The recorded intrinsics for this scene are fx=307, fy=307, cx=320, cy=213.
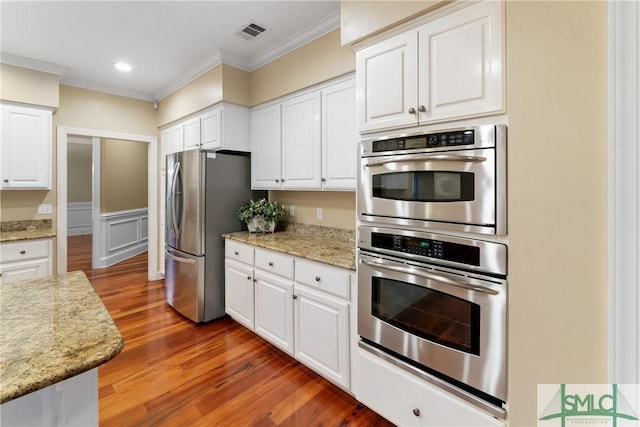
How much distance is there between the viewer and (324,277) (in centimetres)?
209

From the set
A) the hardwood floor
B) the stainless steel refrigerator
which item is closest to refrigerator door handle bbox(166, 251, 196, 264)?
the stainless steel refrigerator

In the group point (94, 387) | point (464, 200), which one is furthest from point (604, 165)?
point (94, 387)

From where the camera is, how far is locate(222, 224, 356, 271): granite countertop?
2.12 metres

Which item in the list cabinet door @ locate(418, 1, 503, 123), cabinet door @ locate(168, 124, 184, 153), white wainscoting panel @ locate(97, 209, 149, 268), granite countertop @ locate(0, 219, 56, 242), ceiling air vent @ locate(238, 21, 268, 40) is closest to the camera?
cabinet door @ locate(418, 1, 503, 123)

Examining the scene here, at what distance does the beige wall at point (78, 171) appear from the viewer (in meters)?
8.12

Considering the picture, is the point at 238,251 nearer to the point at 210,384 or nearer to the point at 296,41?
the point at 210,384

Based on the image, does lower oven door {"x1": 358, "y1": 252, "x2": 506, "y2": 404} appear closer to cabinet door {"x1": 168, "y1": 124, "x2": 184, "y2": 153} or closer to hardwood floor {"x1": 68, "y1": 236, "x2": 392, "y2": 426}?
hardwood floor {"x1": 68, "y1": 236, "x2": 392, "y2": 426}

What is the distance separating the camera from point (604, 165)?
1048 millimetres

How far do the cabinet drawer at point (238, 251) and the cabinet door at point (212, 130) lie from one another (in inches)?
41.7

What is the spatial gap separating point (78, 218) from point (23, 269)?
6.27m

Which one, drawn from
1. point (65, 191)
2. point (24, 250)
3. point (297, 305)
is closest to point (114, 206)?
point (65, 191)

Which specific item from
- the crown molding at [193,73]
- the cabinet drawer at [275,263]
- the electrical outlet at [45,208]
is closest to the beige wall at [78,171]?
the electrical outlet at [45,208]

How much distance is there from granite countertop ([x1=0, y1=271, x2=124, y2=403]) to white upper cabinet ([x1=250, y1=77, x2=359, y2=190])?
1.75 m

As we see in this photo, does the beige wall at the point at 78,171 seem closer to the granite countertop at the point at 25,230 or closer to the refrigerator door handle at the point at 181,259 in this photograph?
the granite countertop at the point at 25,230
